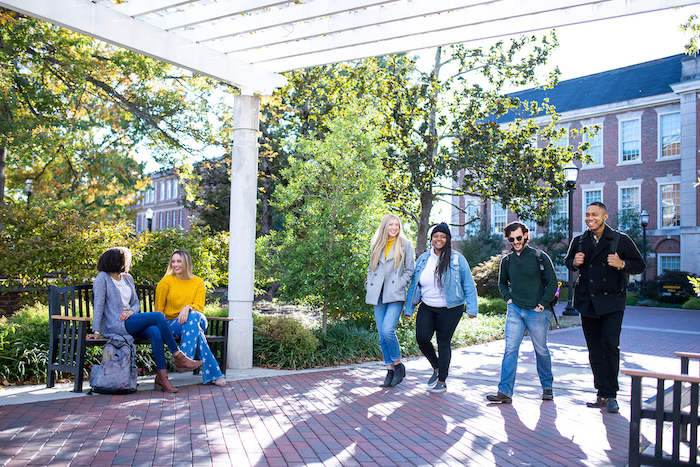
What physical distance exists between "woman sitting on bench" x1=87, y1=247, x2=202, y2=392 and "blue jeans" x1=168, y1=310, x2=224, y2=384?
17cm

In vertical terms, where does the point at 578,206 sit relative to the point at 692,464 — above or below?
above

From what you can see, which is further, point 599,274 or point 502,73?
point 502,73

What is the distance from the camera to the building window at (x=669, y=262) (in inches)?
1094

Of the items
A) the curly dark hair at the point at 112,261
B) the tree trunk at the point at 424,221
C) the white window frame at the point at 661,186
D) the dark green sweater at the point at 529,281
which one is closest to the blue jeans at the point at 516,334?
the dark green sweater at the point at 529,281

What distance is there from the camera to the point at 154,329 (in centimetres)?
568

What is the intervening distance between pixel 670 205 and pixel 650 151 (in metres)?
3.04

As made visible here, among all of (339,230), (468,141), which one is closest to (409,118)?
(468,141)

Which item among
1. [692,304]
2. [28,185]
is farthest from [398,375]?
[692,304]

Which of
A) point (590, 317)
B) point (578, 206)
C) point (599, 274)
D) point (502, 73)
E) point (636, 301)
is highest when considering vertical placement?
point (502, 73)

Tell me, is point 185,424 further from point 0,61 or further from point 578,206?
point 578,206

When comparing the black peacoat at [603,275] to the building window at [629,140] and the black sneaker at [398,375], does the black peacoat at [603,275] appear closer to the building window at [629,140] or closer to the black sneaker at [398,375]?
the black sneaker at [398,375]

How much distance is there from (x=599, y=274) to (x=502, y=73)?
436 inches

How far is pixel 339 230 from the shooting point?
8.67m

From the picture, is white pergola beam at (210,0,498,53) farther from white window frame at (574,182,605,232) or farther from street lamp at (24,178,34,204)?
white window frame at (574,182,605,232)
